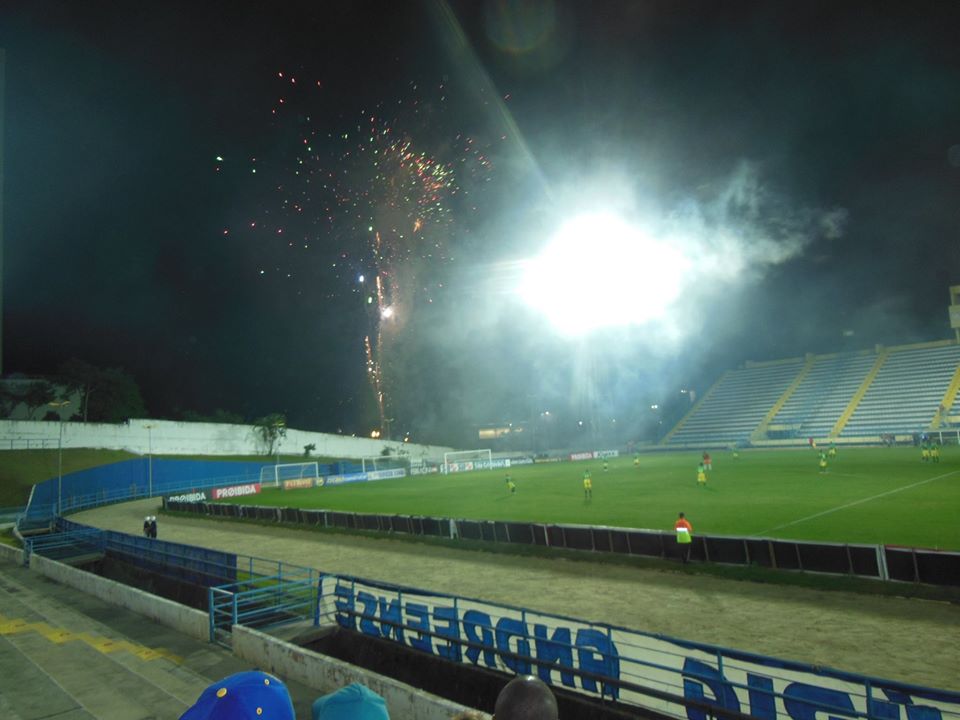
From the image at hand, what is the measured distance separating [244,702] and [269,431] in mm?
77509

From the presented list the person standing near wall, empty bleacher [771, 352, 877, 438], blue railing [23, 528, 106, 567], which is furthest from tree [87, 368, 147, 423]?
empty bleacher [771, 352, 877, 438]

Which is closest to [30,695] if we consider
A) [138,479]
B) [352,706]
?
[352,706]

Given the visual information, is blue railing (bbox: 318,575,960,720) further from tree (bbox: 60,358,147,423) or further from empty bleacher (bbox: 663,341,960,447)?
tree (bbox: 60,358,147,423)

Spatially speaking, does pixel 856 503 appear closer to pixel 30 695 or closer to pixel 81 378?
pixel 30 695

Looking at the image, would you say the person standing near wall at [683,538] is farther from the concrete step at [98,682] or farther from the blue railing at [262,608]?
the concrete step at [98,682]

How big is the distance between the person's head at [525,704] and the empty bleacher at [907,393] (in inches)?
2574

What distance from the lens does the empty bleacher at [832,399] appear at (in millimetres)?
56969

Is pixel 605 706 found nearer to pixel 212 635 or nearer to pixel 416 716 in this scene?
pixel 416 716

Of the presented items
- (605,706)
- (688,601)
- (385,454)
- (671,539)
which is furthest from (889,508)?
(385,454)

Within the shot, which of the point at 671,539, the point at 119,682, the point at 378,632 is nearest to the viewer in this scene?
the point at 119,682

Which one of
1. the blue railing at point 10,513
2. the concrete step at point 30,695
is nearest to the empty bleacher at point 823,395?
the concrete step at point 30,695

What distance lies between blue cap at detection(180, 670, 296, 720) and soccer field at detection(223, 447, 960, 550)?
1969 cm

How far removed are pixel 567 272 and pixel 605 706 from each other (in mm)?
45151

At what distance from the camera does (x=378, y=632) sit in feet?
40.4
